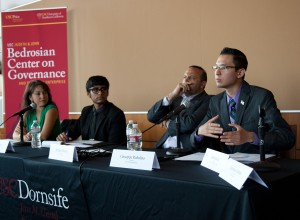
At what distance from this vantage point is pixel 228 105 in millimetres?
2436

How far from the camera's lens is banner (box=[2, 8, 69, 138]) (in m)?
A: 4.78

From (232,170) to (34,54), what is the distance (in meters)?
3.94

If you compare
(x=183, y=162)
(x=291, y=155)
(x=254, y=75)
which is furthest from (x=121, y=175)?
(x=254, y=75)

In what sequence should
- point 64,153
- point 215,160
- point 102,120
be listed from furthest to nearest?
1. point 102,120
2. point 64,153
3. point 215,160

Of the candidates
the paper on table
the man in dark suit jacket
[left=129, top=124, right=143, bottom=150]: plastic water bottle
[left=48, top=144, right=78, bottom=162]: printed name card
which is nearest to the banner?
the man in dark suit jacket

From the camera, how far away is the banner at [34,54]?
478cm

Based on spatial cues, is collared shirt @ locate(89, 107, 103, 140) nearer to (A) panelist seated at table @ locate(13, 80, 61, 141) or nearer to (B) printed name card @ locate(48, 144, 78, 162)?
(A) panelist seated at table @ locate(13, 80, 61, 141)

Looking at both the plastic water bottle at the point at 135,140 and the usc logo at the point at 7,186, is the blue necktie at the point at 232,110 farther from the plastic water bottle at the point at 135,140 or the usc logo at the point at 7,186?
the usc logo at the point at 7,186

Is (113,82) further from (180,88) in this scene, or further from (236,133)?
(236,133)

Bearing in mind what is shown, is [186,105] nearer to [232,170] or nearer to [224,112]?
[224,112]

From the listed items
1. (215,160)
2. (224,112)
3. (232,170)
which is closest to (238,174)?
(232,170)

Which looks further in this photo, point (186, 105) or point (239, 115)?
point (186, 105)

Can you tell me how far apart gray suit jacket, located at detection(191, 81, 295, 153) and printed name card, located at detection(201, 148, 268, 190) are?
49 cm

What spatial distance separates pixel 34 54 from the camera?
16.0 ft
